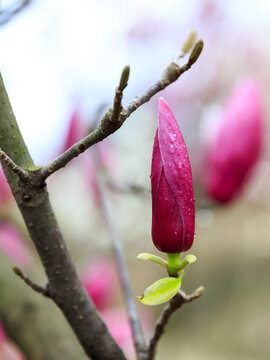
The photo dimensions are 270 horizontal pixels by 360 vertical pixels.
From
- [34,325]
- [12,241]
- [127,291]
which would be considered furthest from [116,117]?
[12,241]

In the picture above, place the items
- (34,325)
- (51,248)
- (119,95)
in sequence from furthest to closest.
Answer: (34,325) < (51,248) < (119,95)

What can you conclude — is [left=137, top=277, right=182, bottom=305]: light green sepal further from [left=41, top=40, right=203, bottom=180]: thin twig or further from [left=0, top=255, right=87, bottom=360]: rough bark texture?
[left=0, top=255, right=87, bottom=360]: rough bark texture

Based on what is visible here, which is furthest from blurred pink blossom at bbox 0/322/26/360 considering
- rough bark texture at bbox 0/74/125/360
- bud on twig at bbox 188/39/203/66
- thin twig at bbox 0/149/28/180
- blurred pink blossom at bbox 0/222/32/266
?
bud on twig at bbox 188/39/203/66

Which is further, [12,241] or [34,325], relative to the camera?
[12,241]

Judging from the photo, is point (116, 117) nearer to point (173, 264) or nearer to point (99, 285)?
point (173, 264)

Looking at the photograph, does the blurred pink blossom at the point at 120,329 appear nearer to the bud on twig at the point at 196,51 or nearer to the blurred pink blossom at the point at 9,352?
the blurred pink blossom at the point at 9,352

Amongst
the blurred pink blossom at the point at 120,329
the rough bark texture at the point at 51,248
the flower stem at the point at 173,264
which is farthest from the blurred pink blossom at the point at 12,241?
the flower stem at the point at 173,264

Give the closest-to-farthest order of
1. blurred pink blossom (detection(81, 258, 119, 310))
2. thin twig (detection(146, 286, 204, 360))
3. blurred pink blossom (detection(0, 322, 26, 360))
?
thin twig (detection(146, 286, 204, 360))
blurred pink blossom (detection(0, 322, 26, 360))
blurred pink blossom (detection(81, 258, 119, 310))
